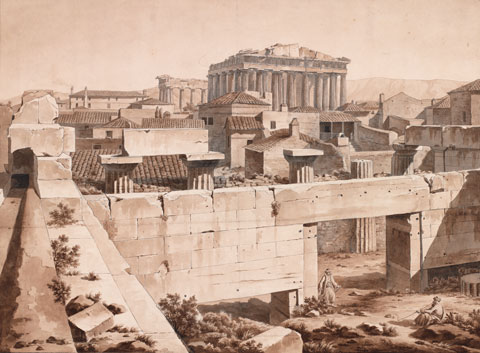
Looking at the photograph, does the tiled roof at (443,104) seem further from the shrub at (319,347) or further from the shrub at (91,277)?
the shrub at (91,277)

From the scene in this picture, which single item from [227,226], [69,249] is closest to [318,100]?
[227,226]

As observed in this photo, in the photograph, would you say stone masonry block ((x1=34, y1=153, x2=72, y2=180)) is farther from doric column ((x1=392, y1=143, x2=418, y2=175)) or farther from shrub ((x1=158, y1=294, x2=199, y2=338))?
doric column ((x1=392, y1=143, x2=418, y2=175))

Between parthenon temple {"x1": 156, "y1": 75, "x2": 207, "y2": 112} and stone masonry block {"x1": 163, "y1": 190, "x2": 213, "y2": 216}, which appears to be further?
parthenon temple {"x1": 156, "y1": 75, "x2": 207, "y2": 112}

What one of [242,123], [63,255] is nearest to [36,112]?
[63,255]

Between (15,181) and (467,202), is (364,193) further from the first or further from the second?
(15,181)

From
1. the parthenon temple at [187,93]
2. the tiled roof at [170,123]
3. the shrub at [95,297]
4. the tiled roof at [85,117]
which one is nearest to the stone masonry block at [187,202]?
the shrub at [95,297]

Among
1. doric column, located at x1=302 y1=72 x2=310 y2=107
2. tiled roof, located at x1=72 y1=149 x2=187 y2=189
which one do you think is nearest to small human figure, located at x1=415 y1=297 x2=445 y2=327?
tiled roof, located at x1=72 y1=149 x2=187 y2=189

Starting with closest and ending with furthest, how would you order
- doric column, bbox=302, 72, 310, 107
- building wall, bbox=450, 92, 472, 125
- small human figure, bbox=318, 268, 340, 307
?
1. small human figure, bbox=318, 268, 340, 307
2. building wall, bbox=450, 92, 472, 125
3. doric column, bbox=302, 72, 310, 107
